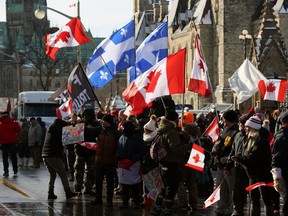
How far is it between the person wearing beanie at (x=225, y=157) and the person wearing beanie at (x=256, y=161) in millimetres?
886

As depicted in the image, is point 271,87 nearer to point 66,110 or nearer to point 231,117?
point 66,110

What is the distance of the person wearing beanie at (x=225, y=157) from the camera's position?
1625 centimetres

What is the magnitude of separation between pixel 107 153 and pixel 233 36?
6731 centimetres

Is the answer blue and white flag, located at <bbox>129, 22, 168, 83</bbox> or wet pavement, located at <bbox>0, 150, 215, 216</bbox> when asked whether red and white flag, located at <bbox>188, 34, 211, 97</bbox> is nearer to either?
wet pavement, located at <bbox>0, 150, 215, 216</bbox>

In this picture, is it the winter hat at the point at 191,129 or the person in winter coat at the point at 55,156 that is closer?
the winter hat at the point at 191,129

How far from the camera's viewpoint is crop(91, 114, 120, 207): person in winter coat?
18859 millimetres

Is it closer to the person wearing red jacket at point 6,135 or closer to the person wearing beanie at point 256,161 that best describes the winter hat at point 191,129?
the person wearing beanie at point 256,161

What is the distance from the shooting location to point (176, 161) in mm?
16562

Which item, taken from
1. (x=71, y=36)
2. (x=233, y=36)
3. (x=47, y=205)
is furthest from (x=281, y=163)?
(x=233, y=36)

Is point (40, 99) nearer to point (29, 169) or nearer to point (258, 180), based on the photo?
point (29, 169)

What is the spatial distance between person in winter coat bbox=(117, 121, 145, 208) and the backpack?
1390 millimetres

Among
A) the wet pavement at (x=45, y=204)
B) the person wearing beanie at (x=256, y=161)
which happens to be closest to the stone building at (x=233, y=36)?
the wet pavement at (x=45, y=204)

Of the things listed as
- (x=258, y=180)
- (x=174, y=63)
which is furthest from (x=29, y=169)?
(x=258, y=180)

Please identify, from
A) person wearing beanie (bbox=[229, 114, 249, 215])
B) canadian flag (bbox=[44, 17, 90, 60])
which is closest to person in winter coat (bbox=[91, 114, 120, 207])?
person wearing beanie (bbox=[229, 114, 249, 215])
